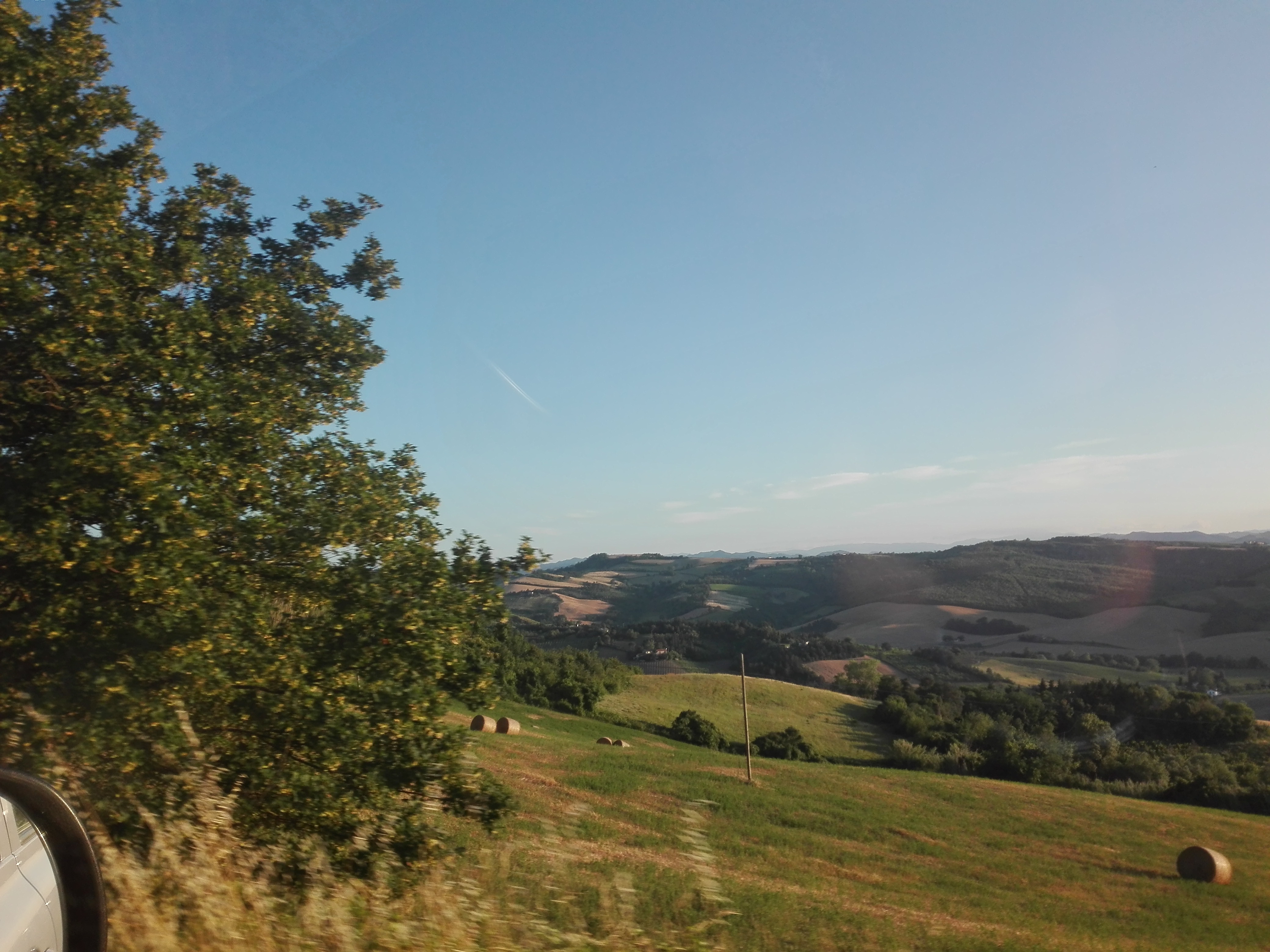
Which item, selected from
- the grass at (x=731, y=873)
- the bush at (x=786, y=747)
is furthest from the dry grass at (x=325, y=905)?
the bush at (x=786, y=747)

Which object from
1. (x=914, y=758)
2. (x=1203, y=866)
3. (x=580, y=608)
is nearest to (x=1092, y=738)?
(x=914, y=758)

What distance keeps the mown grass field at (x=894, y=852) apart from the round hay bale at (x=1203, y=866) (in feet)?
1.54

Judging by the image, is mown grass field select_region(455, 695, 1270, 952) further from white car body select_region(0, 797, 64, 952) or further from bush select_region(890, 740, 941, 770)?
bush select_region(890, 740, 941, 770)

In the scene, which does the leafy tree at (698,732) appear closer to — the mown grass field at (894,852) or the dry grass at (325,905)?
the mown grass field at (894,852)

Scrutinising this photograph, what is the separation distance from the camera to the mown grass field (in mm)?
14477

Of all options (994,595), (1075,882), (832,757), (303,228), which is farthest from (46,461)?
(994,595)

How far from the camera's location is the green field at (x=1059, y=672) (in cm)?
8825

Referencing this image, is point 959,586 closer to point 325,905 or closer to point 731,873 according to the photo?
point 731,873

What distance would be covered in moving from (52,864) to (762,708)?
72507 millimetres

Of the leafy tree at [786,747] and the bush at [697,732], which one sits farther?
the bush at [697,732]

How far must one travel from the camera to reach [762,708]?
71.5 meters

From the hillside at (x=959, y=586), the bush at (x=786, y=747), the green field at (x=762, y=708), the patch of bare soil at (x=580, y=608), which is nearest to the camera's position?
the bush at (x=786, y=747)

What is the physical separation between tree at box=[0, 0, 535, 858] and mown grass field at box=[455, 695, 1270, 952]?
180 centimetres

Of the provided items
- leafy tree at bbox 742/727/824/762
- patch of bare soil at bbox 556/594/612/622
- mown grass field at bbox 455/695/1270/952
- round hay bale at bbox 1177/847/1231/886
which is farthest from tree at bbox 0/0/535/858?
patch of bare soil at bbox 556/594/612/622
